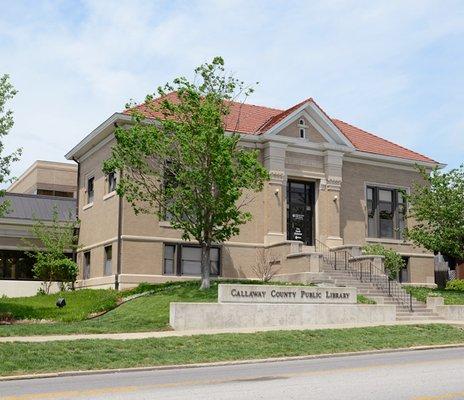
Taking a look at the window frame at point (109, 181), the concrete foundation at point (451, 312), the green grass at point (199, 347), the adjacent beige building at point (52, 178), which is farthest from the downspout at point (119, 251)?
the adjacent beige building at point (52, 178)

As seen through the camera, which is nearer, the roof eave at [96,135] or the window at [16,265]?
the roof eave at [96,135]

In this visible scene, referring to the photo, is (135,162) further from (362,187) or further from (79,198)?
(362,187)

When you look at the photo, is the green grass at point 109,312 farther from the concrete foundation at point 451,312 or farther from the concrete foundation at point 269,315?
the concrete foundation at point 451,312

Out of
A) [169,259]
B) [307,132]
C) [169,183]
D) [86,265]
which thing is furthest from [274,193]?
[86,265]

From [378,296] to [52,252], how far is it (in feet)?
54.3

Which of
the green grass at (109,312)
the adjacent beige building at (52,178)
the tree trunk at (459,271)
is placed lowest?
the green grass at (109,312)

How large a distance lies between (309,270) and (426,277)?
1161 centimetres

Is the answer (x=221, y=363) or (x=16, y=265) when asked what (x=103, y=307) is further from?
(x=221, y=363)

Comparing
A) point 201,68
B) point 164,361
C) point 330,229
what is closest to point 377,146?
point 330,229

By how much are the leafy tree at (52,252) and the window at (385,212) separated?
16.3 meters

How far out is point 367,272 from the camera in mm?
31953

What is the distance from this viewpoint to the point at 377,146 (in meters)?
41.1

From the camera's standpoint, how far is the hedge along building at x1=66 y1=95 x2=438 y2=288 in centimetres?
3266

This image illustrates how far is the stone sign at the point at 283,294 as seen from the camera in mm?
23562
